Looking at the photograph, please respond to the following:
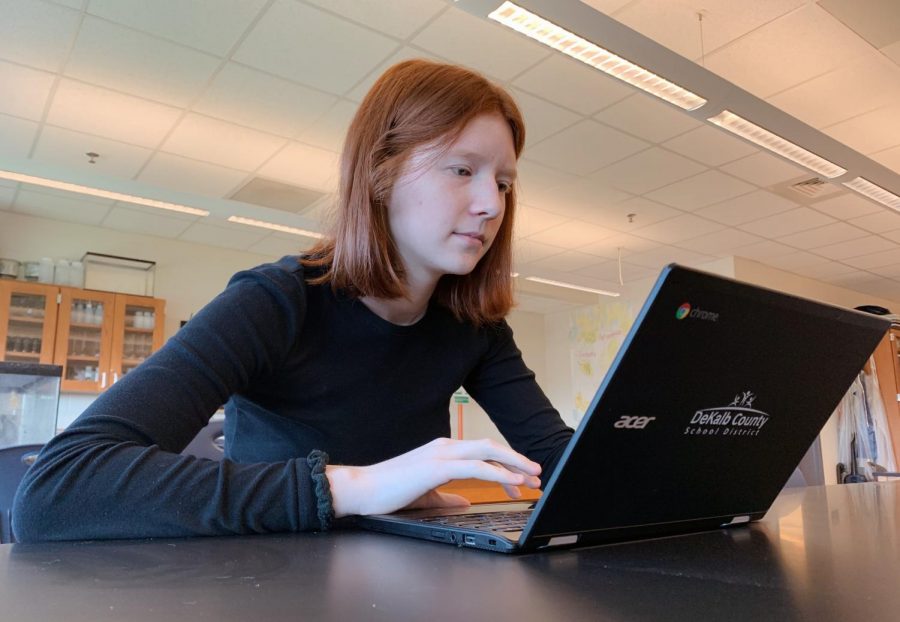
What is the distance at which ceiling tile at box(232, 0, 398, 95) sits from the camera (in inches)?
113

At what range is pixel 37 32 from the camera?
2.99 metres

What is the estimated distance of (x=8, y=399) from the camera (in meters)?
2.77

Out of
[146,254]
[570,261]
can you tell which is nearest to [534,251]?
[570,261]

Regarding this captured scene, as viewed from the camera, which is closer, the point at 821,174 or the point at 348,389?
the point at 348,389

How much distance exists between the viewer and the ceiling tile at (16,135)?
154 inches

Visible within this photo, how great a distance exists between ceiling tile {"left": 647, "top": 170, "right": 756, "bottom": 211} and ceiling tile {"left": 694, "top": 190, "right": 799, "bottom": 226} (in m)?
0.11

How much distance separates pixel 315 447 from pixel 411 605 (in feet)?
2.00

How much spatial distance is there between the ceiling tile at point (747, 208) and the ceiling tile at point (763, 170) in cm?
24

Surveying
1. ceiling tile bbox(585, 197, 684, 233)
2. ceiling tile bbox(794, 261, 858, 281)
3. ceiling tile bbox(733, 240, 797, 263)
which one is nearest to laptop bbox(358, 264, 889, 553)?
ceiling tile bbox(585, 197, 684, 233)

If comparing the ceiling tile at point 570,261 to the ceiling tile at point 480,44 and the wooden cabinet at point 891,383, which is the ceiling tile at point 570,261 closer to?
the wooden cabinet at point 891,383

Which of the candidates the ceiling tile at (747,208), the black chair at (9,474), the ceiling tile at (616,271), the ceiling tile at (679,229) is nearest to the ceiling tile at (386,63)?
the black chair at (9,474)

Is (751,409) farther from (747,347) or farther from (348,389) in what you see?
(348,389)

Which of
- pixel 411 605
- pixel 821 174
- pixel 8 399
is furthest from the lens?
pixel 821 174

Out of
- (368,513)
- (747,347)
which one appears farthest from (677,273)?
(368,513)
